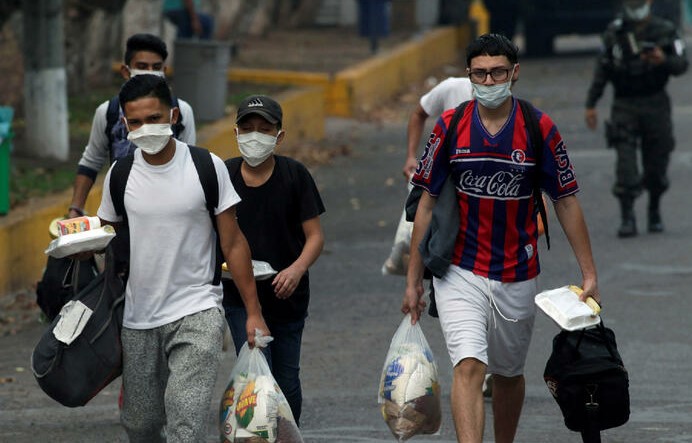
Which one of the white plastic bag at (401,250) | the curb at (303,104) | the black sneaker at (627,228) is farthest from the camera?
the black sneaker at (627,228)

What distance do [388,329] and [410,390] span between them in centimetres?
320

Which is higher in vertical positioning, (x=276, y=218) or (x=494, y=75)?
(x=494, y=75)

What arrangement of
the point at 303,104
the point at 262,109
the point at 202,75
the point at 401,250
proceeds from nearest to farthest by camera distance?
the point at 262,109 → the point at 401,250 → the point at 202,75 → the point at 303,104

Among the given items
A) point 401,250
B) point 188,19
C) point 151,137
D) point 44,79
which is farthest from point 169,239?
point 188,19

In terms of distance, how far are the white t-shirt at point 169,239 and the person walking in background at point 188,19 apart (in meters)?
15.7

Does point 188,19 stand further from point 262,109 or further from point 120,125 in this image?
point 262,109

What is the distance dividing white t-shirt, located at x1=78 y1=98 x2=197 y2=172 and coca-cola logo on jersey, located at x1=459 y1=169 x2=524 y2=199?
1701 millimetres

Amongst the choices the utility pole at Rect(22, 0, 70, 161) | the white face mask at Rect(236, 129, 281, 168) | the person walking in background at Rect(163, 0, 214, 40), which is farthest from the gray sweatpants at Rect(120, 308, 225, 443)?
the person walking in background at Rect(163, 0, 214, 40)

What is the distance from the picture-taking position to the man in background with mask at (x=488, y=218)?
19.4ft

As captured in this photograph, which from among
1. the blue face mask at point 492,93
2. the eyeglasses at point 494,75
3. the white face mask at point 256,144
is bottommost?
the white face mask at point 256,144

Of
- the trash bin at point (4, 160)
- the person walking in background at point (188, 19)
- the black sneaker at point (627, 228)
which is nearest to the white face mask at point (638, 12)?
the black sneaker at point (627, 228)

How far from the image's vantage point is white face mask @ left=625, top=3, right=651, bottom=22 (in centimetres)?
1152

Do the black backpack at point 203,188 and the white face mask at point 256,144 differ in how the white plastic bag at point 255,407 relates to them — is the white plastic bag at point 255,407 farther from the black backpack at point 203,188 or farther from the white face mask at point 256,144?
the white face mask at point 256,144

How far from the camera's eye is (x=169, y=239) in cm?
550
